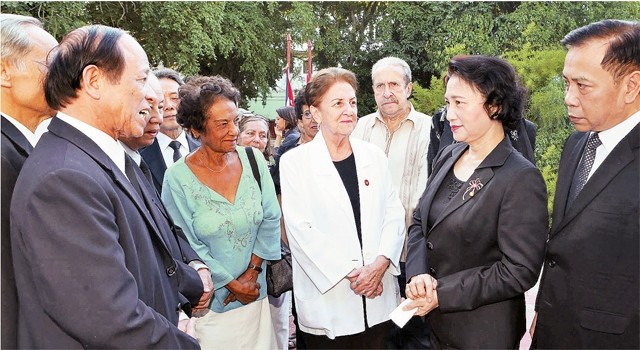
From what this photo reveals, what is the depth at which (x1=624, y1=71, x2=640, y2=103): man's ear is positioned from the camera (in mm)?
2301

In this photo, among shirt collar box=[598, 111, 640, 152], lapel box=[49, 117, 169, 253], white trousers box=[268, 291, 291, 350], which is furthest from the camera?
white trousers box=[268, 291, 291, 350]

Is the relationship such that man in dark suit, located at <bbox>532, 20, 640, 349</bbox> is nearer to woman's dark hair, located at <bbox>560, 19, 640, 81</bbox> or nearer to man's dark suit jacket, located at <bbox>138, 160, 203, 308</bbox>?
woman's dark hair, located at <bbox>560, 19, 640, 81</bbox>

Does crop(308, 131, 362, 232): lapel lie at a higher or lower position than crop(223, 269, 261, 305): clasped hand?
higher

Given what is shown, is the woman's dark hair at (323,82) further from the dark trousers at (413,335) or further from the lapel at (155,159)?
the dark trousers at (413,335)

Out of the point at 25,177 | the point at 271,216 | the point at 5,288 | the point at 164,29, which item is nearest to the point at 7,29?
the point at 25,177

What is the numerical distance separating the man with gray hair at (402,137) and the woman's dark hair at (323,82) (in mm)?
1072

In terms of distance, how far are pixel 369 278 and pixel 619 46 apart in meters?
1.76

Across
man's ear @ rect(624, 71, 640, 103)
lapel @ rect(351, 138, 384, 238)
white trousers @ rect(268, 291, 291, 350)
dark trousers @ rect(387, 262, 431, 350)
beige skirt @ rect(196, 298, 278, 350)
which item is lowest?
dark trousers @ rect(387, 262, 431, 350)

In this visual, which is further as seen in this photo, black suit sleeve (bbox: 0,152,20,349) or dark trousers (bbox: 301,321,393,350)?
dark trousers (bbox: 301,321,393,350)

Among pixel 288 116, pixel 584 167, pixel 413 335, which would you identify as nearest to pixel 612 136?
pixel 584 167

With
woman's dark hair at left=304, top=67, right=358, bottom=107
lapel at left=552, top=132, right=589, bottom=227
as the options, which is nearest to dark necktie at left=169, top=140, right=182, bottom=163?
woman's dark hair at left=304, top=67, right=358, bottom=107

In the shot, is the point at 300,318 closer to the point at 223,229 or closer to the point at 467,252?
the point at 223,229

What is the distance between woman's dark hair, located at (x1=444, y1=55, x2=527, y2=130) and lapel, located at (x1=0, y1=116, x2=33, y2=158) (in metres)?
1.89

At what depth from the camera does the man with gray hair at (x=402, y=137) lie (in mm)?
4469
